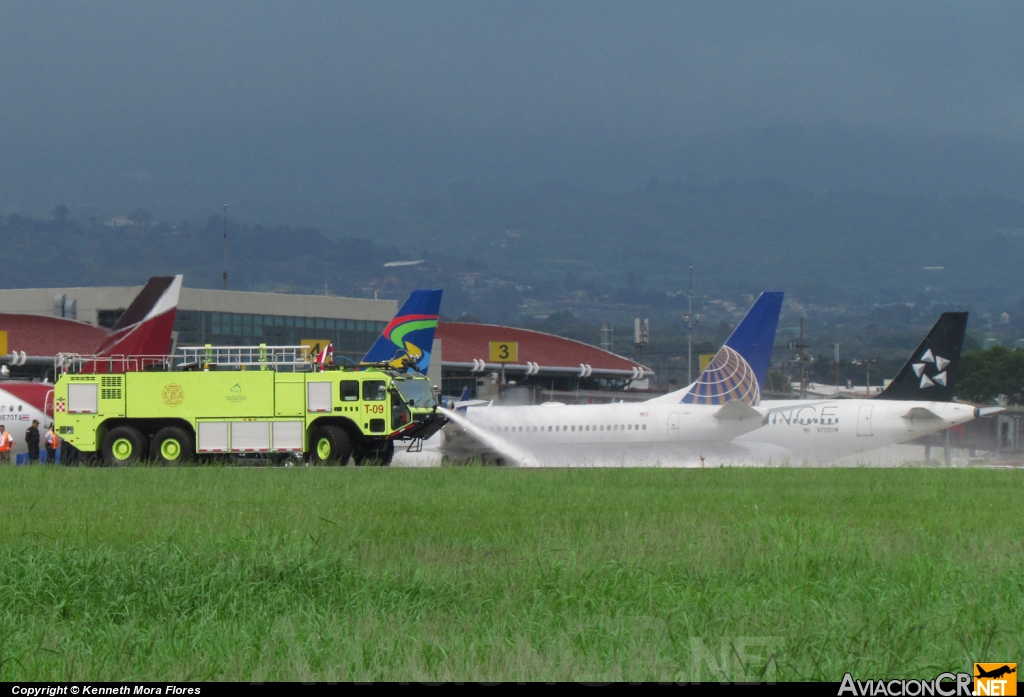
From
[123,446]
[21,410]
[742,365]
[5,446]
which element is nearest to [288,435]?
[123,446]

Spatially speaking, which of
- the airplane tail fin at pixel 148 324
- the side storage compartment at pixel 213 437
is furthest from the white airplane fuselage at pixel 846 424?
the airplane tail fin at pixel 148 324

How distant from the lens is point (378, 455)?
117 feet

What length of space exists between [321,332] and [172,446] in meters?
65.0

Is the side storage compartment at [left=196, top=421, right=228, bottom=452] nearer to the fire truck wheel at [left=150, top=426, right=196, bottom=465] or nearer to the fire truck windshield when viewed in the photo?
the fire truck wheel at [left=150, top=426, right=196, bottom=465]

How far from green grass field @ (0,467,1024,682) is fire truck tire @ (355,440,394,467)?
Result: 15.9 metres

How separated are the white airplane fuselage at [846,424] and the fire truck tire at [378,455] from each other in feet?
44.0

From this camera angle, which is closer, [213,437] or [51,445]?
[213,437]

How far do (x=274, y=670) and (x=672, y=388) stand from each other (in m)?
108

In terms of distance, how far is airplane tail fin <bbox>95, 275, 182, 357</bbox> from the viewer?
129ft

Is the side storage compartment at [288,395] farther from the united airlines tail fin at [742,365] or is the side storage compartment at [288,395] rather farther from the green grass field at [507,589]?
the green grass field at [507,589]

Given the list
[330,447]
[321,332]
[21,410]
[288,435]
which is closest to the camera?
[330,447]

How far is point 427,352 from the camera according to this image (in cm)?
4706

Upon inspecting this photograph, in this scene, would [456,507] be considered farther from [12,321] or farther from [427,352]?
[12,321]

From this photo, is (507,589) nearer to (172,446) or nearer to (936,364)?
(172,446)
